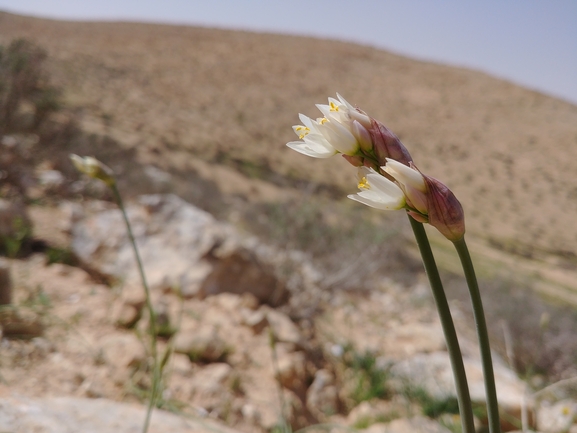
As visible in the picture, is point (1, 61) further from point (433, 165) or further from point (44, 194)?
point (433, 165)

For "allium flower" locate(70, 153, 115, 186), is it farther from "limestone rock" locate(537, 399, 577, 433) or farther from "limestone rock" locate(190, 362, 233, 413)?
"limestone rock" locate(537, 399, 577, 433)

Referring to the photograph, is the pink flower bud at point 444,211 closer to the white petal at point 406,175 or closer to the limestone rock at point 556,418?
the white petal at point 406,175

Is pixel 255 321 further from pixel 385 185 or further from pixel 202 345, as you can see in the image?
pixel 385 185

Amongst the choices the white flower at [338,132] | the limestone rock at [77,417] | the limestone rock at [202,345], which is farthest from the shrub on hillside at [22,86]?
the white flower at [338,132]

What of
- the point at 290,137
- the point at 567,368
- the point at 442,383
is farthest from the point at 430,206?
the point at 290,137

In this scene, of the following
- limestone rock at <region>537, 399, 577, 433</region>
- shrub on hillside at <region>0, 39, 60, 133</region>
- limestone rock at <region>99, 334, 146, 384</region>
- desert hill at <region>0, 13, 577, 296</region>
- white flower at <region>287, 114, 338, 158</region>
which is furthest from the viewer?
desert hill at <region>0, 13, 577, 296</region>

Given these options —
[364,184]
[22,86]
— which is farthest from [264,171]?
[364,184]

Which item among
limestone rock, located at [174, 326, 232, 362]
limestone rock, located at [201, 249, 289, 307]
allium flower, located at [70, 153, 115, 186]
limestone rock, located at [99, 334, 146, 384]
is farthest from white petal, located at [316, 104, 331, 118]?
limestone rock, located at [201, 249, 289, 307]
